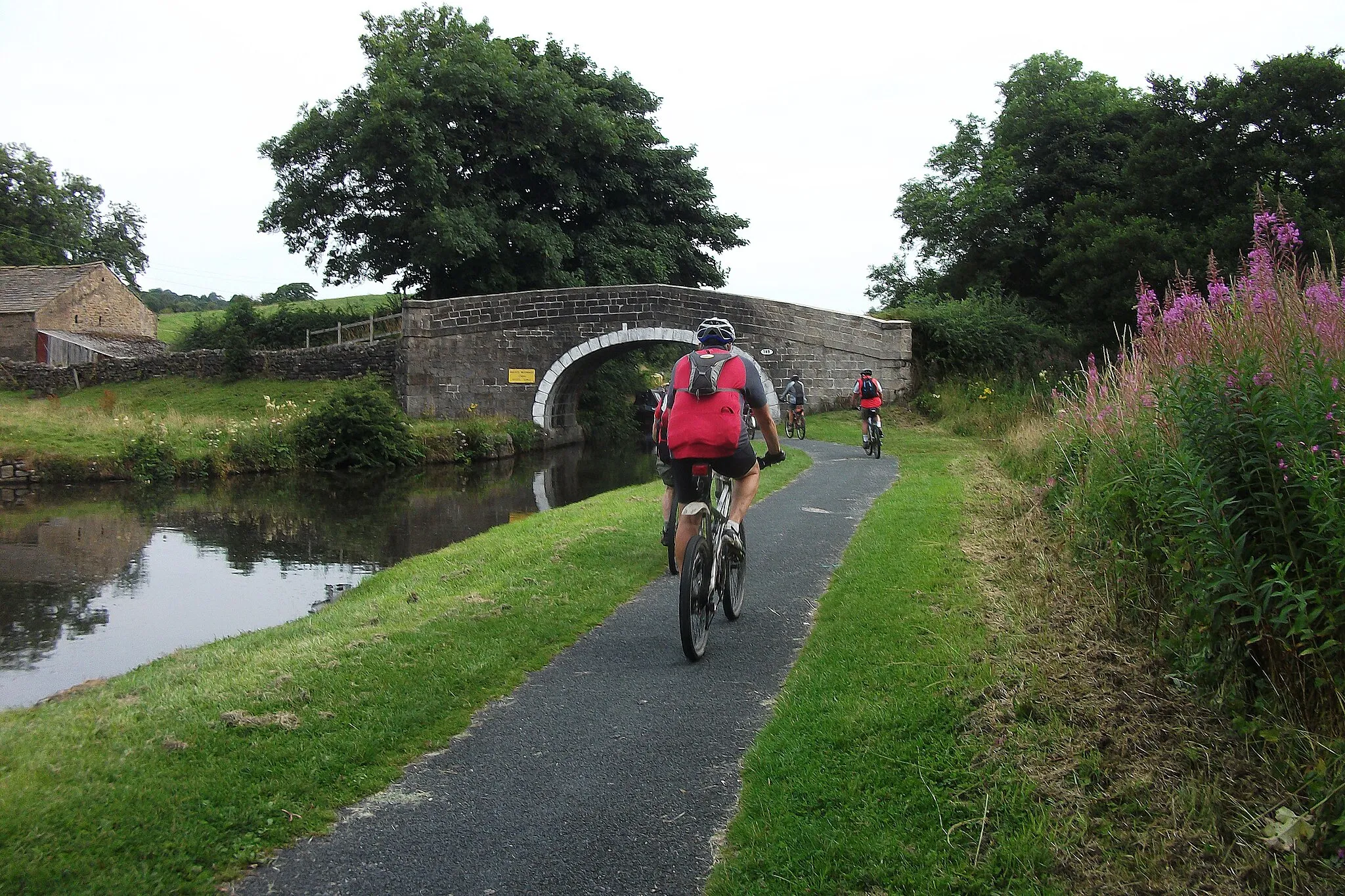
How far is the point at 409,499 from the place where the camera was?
1623 centimetres

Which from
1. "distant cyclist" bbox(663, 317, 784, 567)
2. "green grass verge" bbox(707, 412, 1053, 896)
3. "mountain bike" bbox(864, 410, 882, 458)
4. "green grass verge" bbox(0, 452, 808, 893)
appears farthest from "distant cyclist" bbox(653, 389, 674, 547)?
"mountain bike" bbox(864, 410, 882, 458)

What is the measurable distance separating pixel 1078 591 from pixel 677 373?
235 cm

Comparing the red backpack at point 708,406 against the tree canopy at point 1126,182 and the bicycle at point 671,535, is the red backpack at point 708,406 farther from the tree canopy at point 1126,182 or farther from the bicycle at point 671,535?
the tree canopy at point 1126,182

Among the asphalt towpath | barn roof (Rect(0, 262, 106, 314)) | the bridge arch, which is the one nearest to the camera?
the asphalt towpath

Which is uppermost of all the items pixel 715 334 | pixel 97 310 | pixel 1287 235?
pixel 97 310

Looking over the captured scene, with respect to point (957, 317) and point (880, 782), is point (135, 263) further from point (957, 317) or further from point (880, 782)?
point (880, 782)

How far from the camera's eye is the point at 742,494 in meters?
5.63

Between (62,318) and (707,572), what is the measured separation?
41.7 meters

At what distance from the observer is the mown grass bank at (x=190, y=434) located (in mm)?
18031

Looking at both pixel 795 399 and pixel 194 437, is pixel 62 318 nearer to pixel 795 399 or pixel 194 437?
pixel 194 437

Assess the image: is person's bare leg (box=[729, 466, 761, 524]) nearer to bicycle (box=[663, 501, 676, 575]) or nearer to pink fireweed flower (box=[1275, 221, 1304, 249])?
bicycle (box=[663, 501, 676, 575])

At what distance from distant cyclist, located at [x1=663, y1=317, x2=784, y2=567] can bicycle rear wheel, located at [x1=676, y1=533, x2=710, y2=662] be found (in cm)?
12

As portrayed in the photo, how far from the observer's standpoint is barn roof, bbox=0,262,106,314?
37.8 meters

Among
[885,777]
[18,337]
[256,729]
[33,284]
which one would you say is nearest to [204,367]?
[18,337]
